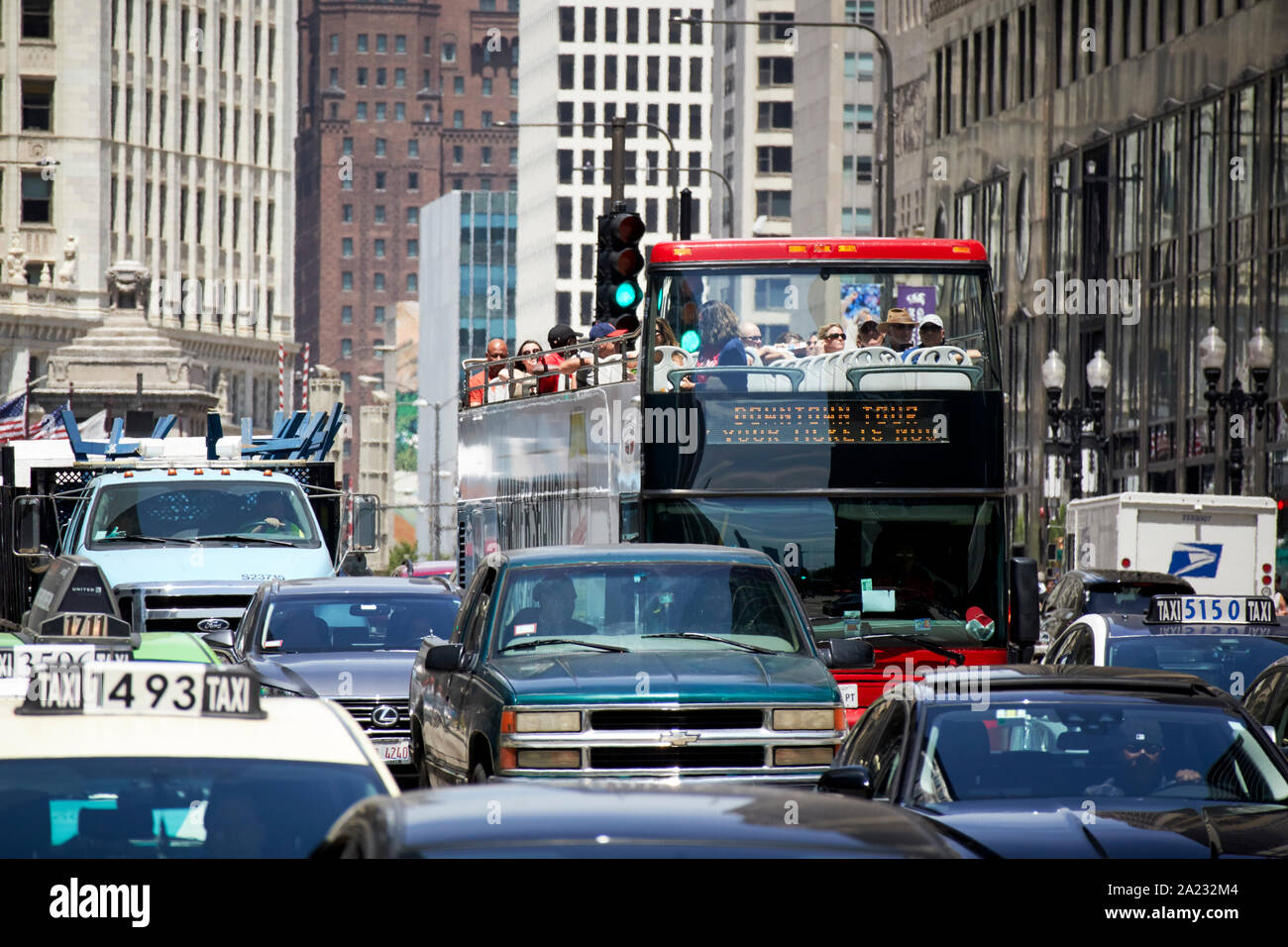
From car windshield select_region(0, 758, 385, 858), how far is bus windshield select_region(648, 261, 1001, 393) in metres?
10.7

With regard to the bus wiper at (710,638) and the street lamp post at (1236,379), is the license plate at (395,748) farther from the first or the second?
the street lamp post at (1236,379)

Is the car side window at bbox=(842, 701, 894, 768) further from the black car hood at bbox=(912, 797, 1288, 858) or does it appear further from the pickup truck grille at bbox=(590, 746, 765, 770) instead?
the pickup truck grille at bbox=(590, 746, 765, 770)

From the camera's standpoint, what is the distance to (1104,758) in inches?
360

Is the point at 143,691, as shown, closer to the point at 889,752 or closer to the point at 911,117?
the point at 889,752

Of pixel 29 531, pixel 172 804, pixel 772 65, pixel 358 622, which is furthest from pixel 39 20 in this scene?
pixel 172 804

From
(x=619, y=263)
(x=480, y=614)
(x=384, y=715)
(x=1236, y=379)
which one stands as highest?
(x=619, y=263)

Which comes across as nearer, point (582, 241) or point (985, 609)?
point (985, 609)

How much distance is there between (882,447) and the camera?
658 inches

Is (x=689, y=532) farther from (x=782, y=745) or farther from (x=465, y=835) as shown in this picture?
(x=465, y=835)

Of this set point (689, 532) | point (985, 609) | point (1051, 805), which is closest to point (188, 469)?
point (689, 532)

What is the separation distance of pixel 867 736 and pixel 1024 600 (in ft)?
21.0

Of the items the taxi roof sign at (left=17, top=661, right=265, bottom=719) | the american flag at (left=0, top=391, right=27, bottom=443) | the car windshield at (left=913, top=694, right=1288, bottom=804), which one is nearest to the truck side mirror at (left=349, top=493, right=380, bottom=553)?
the car windshield at (left=913, top=694, right=1288, bottom=804)

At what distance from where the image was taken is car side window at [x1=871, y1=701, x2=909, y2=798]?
29.0 ft
